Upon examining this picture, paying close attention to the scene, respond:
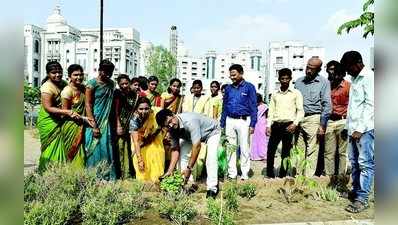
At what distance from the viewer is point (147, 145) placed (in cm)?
499

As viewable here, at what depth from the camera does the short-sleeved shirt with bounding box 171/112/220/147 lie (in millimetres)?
4268

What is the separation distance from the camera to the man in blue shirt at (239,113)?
17.6 feet

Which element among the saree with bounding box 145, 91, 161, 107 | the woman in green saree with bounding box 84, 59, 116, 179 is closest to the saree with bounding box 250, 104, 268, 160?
the saree with bounding box 145, 91, 161, 107

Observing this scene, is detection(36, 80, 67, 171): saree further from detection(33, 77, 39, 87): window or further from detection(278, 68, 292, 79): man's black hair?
detection(33, 77, 39, 87): window

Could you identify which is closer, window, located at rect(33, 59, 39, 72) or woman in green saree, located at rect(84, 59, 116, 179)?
woman in green saree, located at rect(84, 59, 116, 179)

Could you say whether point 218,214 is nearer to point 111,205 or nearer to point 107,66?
point 111,205

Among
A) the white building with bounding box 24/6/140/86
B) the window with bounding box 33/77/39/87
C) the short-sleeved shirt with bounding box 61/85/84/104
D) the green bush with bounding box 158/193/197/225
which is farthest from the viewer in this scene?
the white building with bounding box 24/6/140/86

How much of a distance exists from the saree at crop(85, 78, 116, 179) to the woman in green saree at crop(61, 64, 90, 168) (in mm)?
83

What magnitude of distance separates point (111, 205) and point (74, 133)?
59.5 inches

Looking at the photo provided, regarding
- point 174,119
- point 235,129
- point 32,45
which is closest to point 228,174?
point 235,129

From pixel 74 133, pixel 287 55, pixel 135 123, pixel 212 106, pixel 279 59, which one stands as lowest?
pixel 74 133

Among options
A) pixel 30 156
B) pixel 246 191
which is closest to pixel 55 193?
pixel 246 191
